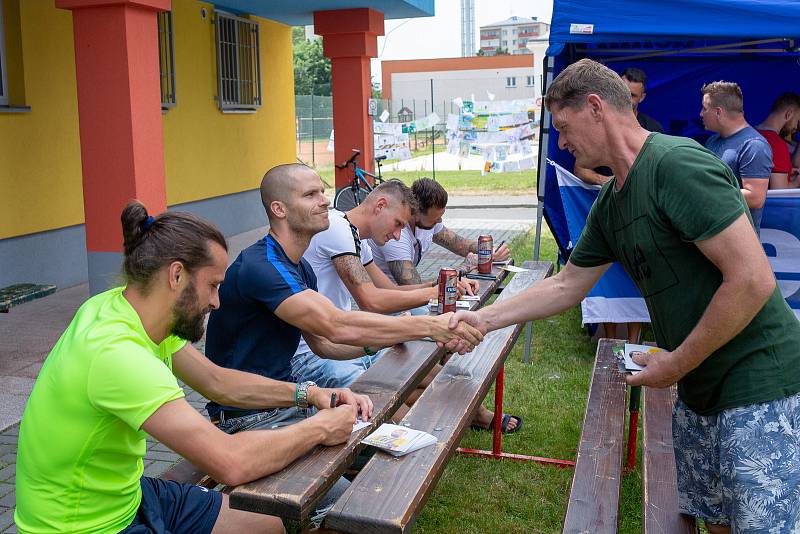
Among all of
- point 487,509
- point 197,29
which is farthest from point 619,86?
point 197,29

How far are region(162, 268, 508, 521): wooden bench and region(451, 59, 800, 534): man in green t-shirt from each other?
37.5 inches

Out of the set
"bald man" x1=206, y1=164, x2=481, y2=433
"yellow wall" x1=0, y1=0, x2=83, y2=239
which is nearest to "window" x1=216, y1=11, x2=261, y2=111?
"yellow wall" x1=0, y1=0, x2=83, y2=239

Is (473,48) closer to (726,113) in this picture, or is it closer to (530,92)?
(530,92)

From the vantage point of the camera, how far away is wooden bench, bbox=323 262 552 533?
92.0 inches

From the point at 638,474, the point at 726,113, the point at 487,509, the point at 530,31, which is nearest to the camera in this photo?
the point at 487,509

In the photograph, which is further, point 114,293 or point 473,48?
point 473,48

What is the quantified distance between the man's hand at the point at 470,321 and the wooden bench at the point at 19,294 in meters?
3.16

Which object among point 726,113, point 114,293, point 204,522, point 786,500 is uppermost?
point 726,113

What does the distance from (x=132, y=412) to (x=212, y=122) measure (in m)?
10.3

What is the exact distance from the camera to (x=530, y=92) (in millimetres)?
52625

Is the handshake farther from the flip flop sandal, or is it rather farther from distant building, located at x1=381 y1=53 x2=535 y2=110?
distant building, located at x1=381 y1=53 x2=535 y2=110

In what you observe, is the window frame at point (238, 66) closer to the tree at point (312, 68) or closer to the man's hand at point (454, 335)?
the man's hand at point (454, 335)

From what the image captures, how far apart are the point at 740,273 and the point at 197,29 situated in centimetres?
1048

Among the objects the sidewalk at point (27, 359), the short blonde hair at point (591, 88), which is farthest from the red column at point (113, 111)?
the short blonde hair at point (591, 88)
